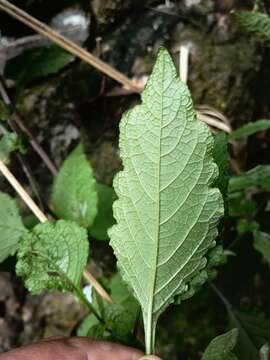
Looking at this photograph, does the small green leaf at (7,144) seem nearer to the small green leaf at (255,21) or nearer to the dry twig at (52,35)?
the dry twig at (52,35)

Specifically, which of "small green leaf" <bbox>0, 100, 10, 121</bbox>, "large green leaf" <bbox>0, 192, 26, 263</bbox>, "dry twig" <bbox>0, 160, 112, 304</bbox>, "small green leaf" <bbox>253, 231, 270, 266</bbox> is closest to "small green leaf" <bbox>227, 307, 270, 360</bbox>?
"small green leaf" <bbox>253, 231, 270, 266</bbox>

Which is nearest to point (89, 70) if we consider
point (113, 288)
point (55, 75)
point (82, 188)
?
point (55, 75)

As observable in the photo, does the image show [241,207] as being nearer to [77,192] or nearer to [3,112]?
[77,192]

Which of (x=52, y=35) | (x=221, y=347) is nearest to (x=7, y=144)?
(x=52, y=35)

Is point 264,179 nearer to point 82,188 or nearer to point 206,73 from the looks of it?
point 82,188

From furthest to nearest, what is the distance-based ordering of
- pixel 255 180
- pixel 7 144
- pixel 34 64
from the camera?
pixel 34 64, pixel 7 144, pixel 255 180

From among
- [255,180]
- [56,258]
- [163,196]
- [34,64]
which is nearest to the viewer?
[163,196]
